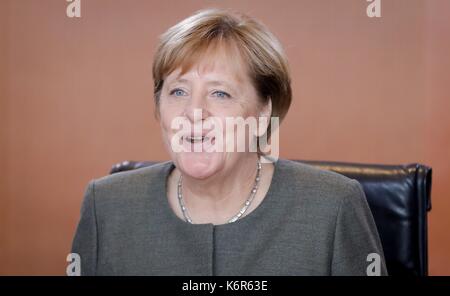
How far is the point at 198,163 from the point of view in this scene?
1.10m

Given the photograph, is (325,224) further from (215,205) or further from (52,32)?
(52,32)

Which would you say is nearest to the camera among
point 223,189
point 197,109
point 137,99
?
point 197,109

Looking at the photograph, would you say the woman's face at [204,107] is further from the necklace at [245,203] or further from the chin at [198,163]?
the necklace at [245,203]

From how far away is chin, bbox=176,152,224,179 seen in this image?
109cm

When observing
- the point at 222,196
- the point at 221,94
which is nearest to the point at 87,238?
the point at 222,196

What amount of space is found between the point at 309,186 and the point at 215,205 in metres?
0.19

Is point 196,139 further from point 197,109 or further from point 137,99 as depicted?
point 137,99

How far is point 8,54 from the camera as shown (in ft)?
7.18

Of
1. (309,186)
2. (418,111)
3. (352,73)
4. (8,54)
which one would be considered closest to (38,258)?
(8,54)

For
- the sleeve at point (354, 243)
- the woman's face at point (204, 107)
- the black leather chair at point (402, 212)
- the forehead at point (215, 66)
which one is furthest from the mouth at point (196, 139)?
the black leather chair at point (402, 212)

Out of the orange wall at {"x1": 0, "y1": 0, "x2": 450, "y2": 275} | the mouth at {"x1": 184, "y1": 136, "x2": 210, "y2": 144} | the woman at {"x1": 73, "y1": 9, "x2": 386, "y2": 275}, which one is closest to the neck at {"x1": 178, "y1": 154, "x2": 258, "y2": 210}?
the woman at {"x1": 73, "y1": 9, "x2": 386, "y2": 275}

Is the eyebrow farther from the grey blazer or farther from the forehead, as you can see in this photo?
the grey blazer

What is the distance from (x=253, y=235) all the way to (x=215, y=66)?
0.32 metres
